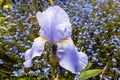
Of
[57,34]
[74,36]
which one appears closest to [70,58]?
[57,34]

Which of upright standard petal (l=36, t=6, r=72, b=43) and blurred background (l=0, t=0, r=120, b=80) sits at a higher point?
upright standard petal (l=36, t=6, r=72, b=43)

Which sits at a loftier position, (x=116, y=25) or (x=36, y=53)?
(x=36, y=53)

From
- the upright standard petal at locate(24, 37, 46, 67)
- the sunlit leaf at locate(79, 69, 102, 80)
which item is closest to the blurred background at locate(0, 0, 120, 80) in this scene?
the sunlit leaf at locate(79, 69, 102, 80)

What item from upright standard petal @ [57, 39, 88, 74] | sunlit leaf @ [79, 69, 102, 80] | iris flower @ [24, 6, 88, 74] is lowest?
sunlit leaf @ [79, 69, 102, 80]

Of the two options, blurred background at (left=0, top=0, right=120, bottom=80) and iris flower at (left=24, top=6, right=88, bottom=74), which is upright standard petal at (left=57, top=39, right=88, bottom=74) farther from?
blurred background at (left=0, top=0, right=120, bottom=80)

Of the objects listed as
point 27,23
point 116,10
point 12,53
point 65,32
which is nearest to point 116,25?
point 116,10

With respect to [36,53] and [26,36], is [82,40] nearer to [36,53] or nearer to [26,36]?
[26,36]
